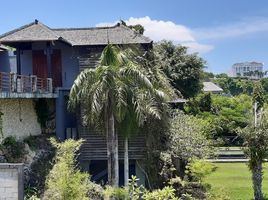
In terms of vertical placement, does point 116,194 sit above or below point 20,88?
below

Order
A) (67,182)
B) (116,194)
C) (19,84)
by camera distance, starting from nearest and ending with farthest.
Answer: (67,182) < (116,194) < (19,84)

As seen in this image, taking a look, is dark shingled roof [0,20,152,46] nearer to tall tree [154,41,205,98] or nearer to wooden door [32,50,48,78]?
wooden door [32,50,48,78]

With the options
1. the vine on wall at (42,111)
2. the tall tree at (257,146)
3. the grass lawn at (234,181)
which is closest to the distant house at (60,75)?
the vine on wall at (42,111)

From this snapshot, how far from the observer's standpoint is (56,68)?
23.2 meters

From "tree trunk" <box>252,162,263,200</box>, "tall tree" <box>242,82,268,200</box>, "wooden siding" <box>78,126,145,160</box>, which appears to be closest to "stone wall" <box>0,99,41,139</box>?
"wooden siding" <box>78,126,145,160</box>

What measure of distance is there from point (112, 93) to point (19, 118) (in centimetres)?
505

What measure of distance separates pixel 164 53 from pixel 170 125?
13.7m

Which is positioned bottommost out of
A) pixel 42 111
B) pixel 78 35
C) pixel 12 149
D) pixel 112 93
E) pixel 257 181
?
pixel 257 181

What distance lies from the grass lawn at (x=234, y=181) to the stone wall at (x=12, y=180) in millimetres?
9062

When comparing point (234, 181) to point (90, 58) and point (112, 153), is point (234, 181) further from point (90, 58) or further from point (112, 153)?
point (90, 58)

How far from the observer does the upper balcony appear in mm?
17766

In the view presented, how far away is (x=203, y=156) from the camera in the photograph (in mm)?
19547

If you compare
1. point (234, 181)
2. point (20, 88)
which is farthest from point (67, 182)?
point (234, 181)

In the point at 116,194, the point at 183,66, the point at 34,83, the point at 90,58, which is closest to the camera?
the point at 116,194
